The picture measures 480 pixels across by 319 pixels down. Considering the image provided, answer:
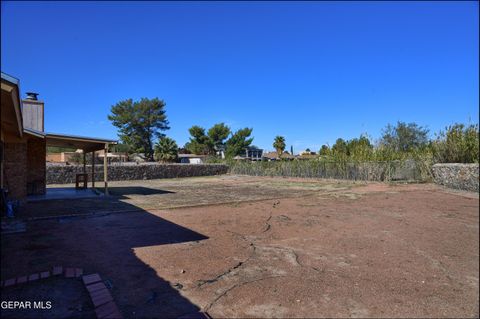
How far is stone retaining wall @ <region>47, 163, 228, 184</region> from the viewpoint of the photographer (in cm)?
2001

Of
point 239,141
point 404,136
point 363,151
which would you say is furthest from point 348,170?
point 239,141

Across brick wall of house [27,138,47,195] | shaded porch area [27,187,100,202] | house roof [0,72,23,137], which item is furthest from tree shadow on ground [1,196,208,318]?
brick wall of house [27,138,47,195]

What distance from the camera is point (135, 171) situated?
78.4 ft

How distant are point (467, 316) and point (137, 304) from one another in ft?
9.09

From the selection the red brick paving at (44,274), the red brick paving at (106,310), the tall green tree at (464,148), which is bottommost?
the red brick paving at (106,310)

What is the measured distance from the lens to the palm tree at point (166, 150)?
39.8 m

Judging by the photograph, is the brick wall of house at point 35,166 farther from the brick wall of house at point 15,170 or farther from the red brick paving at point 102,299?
the red brick paving at point 102,299

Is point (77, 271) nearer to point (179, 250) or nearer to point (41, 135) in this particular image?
point (179, 250)

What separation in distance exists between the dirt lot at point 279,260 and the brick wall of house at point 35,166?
6.10 meters

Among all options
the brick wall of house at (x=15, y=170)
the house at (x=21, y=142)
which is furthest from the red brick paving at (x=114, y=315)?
the brick wall of house at (x=15, y=170)

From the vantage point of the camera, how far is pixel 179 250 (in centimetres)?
475

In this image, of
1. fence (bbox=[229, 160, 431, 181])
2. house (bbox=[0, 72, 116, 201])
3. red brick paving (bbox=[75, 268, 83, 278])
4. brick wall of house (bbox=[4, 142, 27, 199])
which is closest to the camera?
red brick paving (bbox=[75, 268, 83, 278])

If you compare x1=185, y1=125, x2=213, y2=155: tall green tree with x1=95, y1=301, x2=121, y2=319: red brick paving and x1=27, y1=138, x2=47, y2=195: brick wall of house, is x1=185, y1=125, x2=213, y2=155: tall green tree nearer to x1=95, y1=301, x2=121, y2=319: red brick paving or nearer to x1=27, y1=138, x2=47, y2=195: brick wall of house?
x1=27, y1=138, x2=47, y2=195: brick wall of house

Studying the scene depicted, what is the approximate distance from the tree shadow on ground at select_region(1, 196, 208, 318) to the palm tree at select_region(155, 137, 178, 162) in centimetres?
3293
